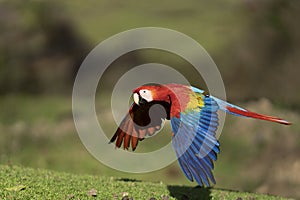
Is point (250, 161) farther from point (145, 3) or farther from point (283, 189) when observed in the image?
point (145, 3)

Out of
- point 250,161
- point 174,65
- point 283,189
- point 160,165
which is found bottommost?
point 283,189

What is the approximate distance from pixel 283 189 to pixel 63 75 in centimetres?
1116

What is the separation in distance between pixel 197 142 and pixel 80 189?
1610 millimetres

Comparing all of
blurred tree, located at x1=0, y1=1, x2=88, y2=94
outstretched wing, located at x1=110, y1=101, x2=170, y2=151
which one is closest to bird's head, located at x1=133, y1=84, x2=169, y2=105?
outstretched wing, located at x1=110, y1=101, x2=170, y2=151

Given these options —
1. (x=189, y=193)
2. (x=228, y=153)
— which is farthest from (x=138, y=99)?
(x=228, y=153)

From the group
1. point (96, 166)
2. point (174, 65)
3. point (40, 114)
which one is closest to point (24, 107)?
point (40, 114)

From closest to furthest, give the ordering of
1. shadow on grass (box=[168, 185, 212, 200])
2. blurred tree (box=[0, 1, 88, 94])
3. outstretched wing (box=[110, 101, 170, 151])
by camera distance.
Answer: shadow on grass (box=[168, 185, 212, 200]) < outstretched wing (box=[110, 101, 170, 151]) < blurred tree (box=[0, 1, 88, 94])

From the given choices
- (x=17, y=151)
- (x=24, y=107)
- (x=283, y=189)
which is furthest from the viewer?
(x=24, y=107)

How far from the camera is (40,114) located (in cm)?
1597

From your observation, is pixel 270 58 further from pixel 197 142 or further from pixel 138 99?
pixel 197 142

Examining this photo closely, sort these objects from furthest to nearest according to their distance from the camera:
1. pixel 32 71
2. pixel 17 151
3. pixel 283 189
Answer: pixel 32 71
pixel 17 151
pixel 283 189

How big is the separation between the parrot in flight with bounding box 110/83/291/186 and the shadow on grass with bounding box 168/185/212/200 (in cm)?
62

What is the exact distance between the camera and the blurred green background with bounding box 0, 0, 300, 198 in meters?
11.3

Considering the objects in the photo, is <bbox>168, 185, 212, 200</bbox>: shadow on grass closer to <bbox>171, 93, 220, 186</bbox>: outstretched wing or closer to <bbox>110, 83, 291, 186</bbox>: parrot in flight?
<bbox>110, 83, 291, 186</bbox>: parrot in flight
